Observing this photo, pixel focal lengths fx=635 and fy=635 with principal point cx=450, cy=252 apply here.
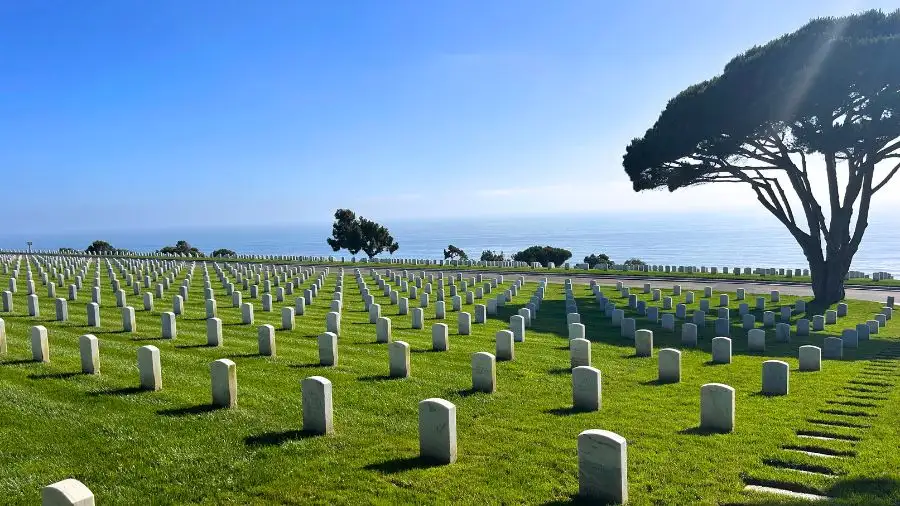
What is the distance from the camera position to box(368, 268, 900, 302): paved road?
27.2 metres

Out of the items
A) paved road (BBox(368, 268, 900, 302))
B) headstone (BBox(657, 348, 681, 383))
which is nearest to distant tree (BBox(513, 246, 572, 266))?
paved road (BBox(368, 268, 900, 302))

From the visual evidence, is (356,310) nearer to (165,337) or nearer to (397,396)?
(165,337)

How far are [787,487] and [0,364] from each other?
11.2 meters

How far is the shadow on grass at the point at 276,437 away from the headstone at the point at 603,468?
127 inches

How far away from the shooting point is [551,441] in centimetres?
733

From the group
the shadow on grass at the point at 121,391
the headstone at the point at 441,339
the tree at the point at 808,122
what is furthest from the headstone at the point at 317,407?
the tree at the point at 808,122

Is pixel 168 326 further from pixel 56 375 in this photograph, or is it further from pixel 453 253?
pixel 453 253

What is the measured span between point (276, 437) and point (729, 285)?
27.9 metres

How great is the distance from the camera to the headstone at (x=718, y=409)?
7.74 m

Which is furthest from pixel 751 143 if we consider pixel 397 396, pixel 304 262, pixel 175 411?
pixel 304 262

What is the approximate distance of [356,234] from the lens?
5978cm

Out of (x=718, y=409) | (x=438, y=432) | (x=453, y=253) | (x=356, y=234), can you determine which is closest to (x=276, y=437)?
(x=438, y=432)

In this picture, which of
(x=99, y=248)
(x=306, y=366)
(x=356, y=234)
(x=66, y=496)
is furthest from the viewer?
(x=99, y=248)

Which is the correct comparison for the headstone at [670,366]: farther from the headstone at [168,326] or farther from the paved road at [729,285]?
the paved road at [729,285]
